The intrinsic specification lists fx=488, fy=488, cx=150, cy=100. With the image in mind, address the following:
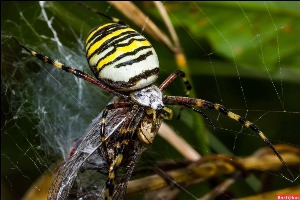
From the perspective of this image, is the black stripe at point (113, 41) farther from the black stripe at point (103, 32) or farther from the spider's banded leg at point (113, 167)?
the spider's banded leg at point (113, 167)

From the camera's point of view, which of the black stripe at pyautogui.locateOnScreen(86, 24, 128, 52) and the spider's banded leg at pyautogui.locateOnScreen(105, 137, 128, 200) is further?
the black stripe at pyautogui.locateOnScreen(86, 24, 128, 52)

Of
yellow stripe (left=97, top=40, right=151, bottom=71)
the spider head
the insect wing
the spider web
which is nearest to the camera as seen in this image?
the insect wing

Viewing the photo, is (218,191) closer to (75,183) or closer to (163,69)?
(75,183)

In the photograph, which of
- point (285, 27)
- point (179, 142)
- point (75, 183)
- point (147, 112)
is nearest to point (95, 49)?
point (147, 112)

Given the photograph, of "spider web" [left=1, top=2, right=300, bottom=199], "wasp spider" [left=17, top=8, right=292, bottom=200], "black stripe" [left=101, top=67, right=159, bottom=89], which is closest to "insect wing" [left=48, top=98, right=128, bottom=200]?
"wasp spider" [left=17, top=8, right=292, bottom=200]

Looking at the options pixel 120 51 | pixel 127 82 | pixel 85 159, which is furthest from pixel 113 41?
pixel 85 159

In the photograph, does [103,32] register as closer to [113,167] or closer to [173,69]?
[113,167]

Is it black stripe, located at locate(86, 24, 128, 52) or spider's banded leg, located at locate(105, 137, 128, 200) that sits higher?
black stripe, located at locate(86, 24, 128, 52)

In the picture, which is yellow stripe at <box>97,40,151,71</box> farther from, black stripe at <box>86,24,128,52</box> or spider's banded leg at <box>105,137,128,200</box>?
spider's banded leg at <box>105,137,128,200</box>

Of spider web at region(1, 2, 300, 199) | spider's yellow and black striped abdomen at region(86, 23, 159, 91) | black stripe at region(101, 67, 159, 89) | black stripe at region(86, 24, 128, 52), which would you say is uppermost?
black stripe at region(86, 24, 128, 52)
